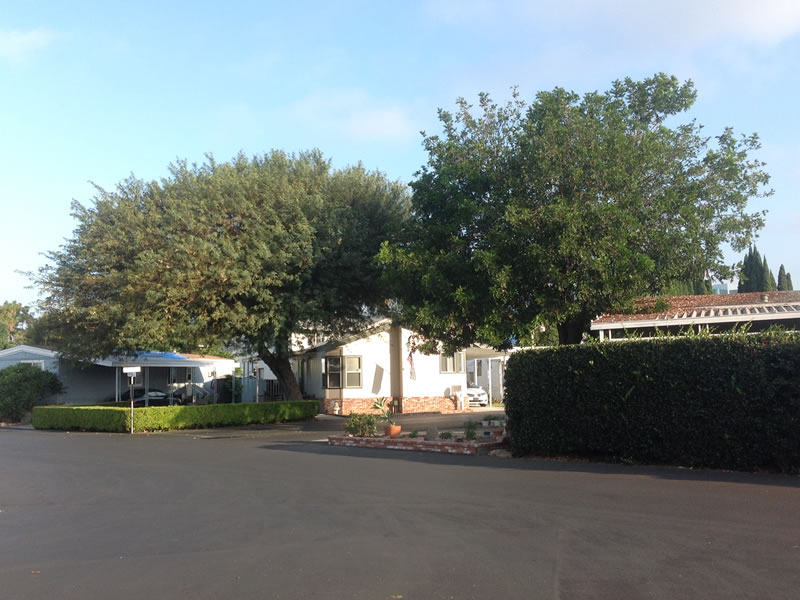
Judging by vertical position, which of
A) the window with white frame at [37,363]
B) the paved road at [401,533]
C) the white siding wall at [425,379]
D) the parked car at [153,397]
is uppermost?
the window with white frame at [37,363]

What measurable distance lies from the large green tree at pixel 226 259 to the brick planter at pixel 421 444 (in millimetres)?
7332

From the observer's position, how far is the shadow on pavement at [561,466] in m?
11.6

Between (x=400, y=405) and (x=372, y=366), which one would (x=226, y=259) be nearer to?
(x=372, y=366)

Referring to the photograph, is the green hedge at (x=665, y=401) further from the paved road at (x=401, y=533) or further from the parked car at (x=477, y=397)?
the parked car at (x=477, y=397)

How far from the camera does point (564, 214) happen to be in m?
16.3

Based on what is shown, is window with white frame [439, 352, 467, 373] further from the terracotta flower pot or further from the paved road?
the paved road

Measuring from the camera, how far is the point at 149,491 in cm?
1177

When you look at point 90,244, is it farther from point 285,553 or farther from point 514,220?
point 285,553

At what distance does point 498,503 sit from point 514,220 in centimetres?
866

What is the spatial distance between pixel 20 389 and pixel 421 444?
80.8 ft

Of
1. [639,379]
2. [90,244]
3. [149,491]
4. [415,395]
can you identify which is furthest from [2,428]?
[639,379]

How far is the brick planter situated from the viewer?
16.7 metres

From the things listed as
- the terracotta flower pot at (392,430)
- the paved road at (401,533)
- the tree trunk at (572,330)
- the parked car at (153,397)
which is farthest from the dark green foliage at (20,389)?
the tree trunk at (572,330)

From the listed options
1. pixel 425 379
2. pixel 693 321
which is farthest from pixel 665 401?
pixel 425 379
